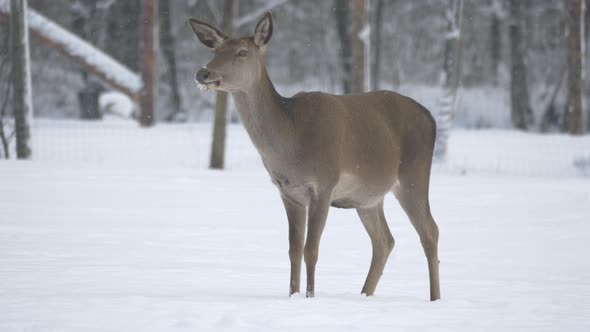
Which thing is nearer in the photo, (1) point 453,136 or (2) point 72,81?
(1) point 453,136

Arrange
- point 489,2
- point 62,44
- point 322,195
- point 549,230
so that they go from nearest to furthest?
point 322,195 < point 549,230 < point 62,44 < point 489,2

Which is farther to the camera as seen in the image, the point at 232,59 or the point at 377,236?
the point at 377,236

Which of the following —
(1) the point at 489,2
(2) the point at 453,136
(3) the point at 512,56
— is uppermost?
(1) the point at 489,2

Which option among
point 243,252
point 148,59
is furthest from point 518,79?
point 243,252

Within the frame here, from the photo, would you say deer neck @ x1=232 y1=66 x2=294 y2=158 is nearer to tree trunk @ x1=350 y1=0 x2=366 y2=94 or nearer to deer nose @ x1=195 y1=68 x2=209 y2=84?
deer nose @ x1=195 y1=68 x2=209 y2=84

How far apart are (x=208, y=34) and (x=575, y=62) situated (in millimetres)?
14891

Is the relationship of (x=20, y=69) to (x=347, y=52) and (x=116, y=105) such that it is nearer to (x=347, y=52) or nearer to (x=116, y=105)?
(x=116, y=105)

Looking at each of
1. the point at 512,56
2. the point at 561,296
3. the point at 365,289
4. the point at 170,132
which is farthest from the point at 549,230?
the point at 512,56

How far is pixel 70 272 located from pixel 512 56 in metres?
20.4

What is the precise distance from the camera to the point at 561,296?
6520 millimetres

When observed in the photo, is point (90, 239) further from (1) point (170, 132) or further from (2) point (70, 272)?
(1) point (170, 132)

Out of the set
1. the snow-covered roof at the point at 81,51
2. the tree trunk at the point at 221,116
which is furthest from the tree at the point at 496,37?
the tree trunk at the point at 221,116

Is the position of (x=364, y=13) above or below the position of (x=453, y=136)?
above

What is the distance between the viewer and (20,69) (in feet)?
43.8
